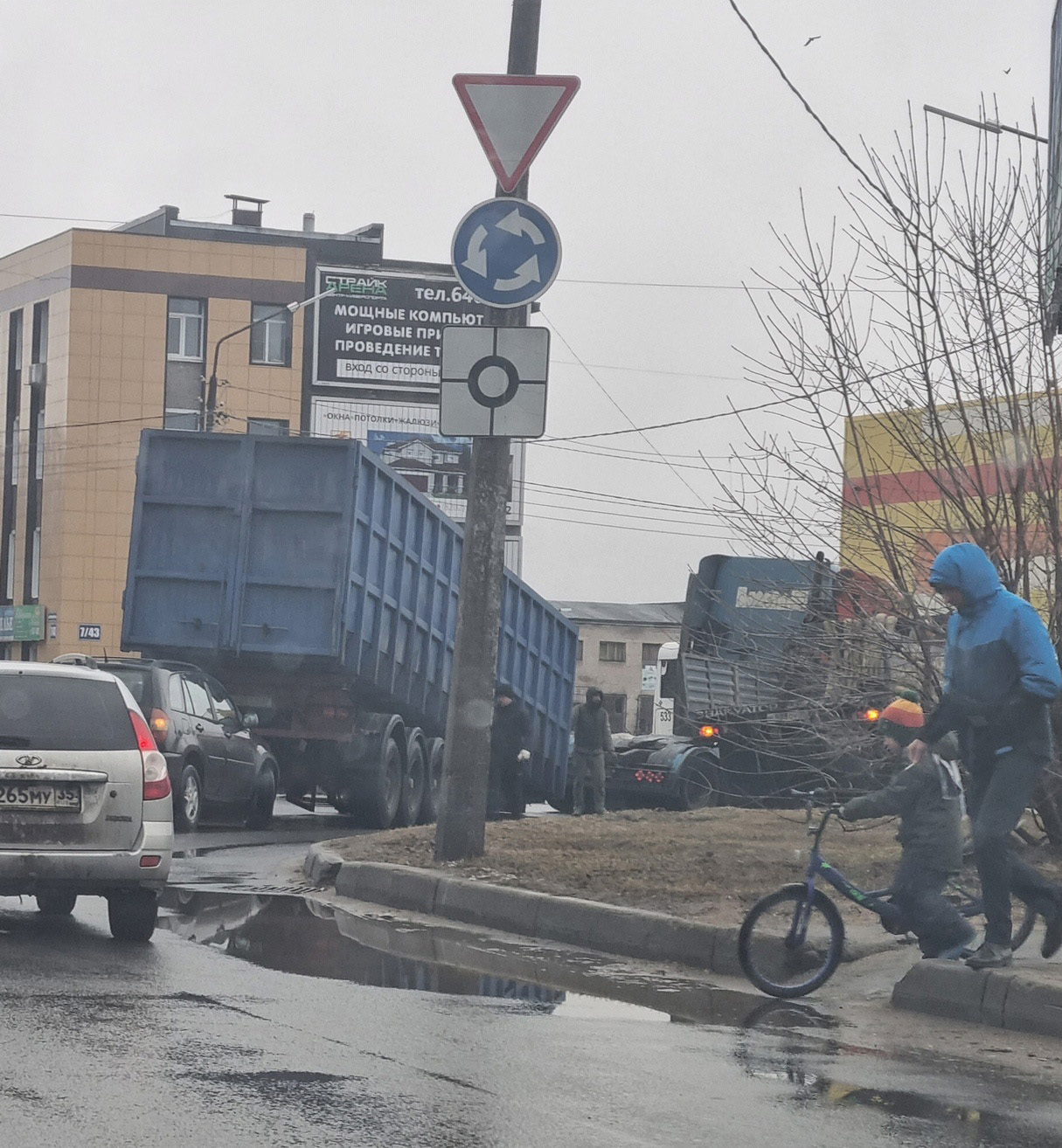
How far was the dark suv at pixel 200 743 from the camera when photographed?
1473cm

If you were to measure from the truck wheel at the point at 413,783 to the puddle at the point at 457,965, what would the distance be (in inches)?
361

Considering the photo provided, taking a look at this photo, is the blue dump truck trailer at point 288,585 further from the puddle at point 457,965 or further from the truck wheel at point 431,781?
the puddle at point 457,965

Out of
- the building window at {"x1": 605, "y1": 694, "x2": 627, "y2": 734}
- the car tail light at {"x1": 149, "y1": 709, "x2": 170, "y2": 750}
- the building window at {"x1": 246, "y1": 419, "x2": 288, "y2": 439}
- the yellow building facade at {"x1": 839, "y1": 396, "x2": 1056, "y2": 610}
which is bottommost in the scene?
the building window at {"x1": 605, "y1": 694, "x2": 627, "y2": 734}

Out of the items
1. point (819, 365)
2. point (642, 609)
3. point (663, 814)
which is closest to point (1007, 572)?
point (819, 365)

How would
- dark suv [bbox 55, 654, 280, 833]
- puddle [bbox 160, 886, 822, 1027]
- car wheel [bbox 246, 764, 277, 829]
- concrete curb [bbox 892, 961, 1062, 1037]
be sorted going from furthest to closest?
car wheel [bbox 246, 764, 277, 829]
dark suv [bbox 55, 654, 280, 833]
puddle [bbox 160, 886, 822, 1027]
concrete curb [bbox 892, 961, 1062, 1037]

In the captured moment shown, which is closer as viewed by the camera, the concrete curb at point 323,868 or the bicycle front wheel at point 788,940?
the bicycle front wheel at point 788,940

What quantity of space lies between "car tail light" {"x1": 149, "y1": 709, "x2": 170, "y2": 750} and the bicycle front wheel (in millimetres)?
8072

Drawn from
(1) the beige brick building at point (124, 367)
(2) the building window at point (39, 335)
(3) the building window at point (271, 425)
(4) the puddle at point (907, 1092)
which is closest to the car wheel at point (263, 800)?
(4) the puddle at point (907, 1092)

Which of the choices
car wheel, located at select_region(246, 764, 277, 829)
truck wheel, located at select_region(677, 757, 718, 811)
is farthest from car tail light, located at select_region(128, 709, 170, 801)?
truck wheel, located at select_region(677, 757, 718, 811)

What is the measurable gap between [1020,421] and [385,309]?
4234 centimetres

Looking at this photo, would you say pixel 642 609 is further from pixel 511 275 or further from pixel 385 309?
pixel 511 275

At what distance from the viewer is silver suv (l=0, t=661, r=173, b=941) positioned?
7809 millimetres

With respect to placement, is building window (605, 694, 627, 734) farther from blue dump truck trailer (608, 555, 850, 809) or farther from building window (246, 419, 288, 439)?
blue dump truck trailer (608, 555, 850, 809)

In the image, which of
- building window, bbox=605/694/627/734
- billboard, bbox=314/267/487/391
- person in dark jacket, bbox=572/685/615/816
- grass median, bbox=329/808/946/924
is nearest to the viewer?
grass median, bbox=329/808/946/924
